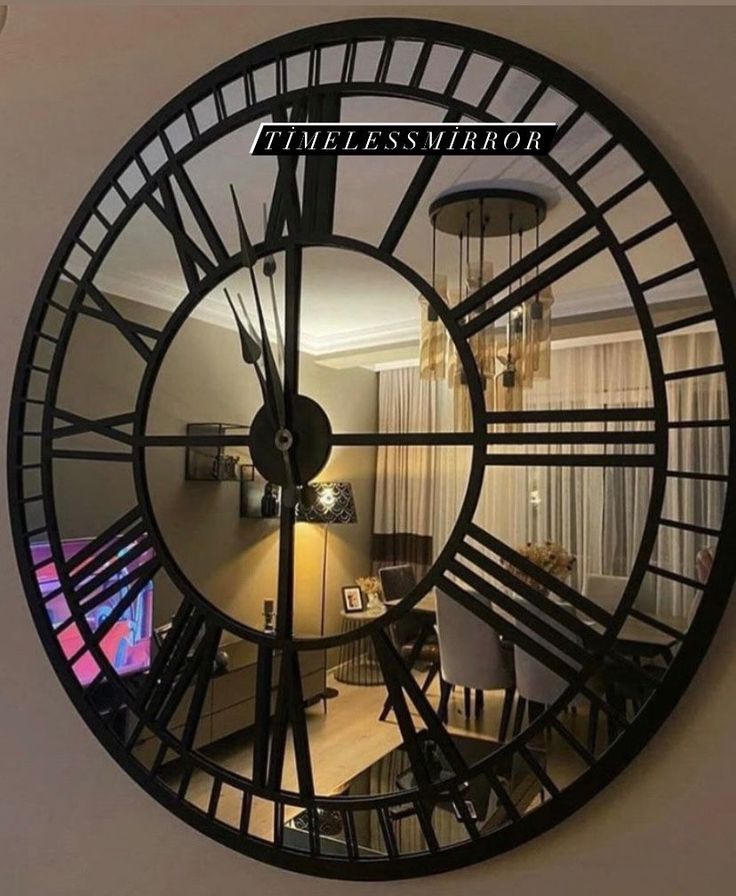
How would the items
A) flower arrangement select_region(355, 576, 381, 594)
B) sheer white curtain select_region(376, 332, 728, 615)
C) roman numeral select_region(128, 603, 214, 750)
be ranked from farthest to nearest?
roman numeral select_region(128, 603, 214, 750) → flower arrangement select_region(355, 576, 381, 594) → sheer white curtain select_region(376, 332, 728, 615)

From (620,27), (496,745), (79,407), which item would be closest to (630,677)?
(496,745)

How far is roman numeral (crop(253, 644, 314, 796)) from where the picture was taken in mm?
871

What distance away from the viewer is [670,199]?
0.74 m

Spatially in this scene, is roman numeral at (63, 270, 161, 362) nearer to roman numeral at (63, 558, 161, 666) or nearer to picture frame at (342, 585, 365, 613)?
roman numeral at (63, 558, 161, 666)

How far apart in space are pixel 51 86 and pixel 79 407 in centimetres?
53

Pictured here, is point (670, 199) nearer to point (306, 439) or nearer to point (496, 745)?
point (306, 439)

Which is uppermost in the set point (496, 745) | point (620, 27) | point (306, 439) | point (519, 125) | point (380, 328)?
point (620, 27)

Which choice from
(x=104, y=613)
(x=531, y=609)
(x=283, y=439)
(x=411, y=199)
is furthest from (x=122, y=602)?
(x=411, y=199)

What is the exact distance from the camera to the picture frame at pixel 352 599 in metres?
0.83

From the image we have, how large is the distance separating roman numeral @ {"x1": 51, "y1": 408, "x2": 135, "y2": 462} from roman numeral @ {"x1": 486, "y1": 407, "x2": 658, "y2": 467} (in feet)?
1.73

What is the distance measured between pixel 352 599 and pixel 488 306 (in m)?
0.38

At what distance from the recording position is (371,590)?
0.83m

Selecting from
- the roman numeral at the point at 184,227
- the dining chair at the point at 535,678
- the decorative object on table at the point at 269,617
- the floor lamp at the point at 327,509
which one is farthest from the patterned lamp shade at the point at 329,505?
the roman numeral at the point at 184,227

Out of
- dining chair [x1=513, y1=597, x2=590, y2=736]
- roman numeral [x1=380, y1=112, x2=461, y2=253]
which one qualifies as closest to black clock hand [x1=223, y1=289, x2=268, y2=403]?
roman numeral [x1=380, y1=112, x2=461, y2=253]
